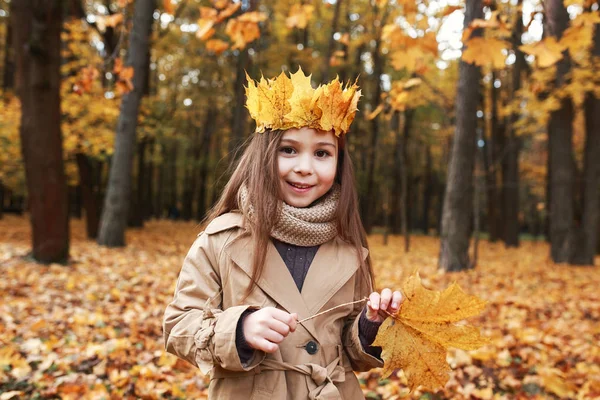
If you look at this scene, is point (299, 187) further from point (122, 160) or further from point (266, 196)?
point (122, 160)

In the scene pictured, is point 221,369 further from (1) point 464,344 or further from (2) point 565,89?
(2) point 565,89

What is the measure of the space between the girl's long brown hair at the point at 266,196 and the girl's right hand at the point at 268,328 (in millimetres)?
213

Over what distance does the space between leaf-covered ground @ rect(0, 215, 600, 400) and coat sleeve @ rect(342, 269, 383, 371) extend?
1.35ft

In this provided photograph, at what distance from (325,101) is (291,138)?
0.55ft

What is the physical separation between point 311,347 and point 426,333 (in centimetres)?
36

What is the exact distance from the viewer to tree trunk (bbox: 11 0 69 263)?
6.38m

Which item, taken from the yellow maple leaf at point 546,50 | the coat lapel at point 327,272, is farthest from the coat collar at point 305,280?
the yellow maple leaf at point 546,50

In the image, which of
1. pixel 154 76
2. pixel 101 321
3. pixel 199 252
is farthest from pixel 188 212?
pixel 199 252

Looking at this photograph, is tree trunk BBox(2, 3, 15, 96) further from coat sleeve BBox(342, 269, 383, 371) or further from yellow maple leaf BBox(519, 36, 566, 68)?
coat sleeve BBox(342, 269, 383, 371)

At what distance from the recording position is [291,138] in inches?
63.8

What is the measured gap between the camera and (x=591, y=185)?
420 inches

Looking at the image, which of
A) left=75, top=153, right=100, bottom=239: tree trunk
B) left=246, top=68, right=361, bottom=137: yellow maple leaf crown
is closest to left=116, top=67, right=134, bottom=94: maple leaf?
left=246, top=68, right=361, bottom=137: yellow maple leaf crown

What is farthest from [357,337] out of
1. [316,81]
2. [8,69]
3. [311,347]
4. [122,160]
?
[8,69]

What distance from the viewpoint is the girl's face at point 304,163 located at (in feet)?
5.32
